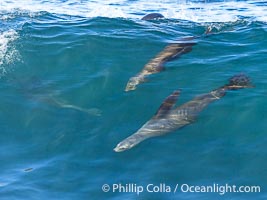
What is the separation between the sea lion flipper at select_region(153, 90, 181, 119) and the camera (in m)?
9.59

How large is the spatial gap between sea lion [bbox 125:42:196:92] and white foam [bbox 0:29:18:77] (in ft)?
9.34

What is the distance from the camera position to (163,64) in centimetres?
1177

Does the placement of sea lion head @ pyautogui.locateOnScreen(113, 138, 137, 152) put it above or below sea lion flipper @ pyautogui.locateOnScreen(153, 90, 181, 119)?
below

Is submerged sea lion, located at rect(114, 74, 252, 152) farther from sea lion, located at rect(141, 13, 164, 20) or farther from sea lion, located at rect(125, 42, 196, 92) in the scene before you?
sea lion, located at rect(141, 13, 164, 20)

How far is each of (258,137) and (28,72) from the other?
5.22 meters

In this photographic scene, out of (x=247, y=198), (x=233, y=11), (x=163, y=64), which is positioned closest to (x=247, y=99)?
(x=163, y=64)

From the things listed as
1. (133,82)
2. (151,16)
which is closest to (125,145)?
(133,82)

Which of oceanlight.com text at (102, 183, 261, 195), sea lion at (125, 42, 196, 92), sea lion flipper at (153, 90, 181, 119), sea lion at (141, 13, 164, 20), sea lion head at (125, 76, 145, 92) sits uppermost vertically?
sea lion at (141, 13, 164, 20)

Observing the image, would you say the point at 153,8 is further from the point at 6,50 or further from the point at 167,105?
the point at 167,105

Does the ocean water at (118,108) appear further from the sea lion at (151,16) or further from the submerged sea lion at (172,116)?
the sea lion at (151,16)

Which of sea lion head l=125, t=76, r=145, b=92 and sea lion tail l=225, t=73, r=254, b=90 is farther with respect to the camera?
sea lion head l=125, t=76, r=145, b=92

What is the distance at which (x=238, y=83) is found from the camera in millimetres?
10703

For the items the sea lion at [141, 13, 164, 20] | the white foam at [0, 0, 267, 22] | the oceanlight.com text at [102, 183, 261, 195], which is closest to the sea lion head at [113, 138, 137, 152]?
the oceanlight.com text at [102, 183, 261, 195]

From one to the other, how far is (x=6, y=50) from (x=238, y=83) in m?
5.33
